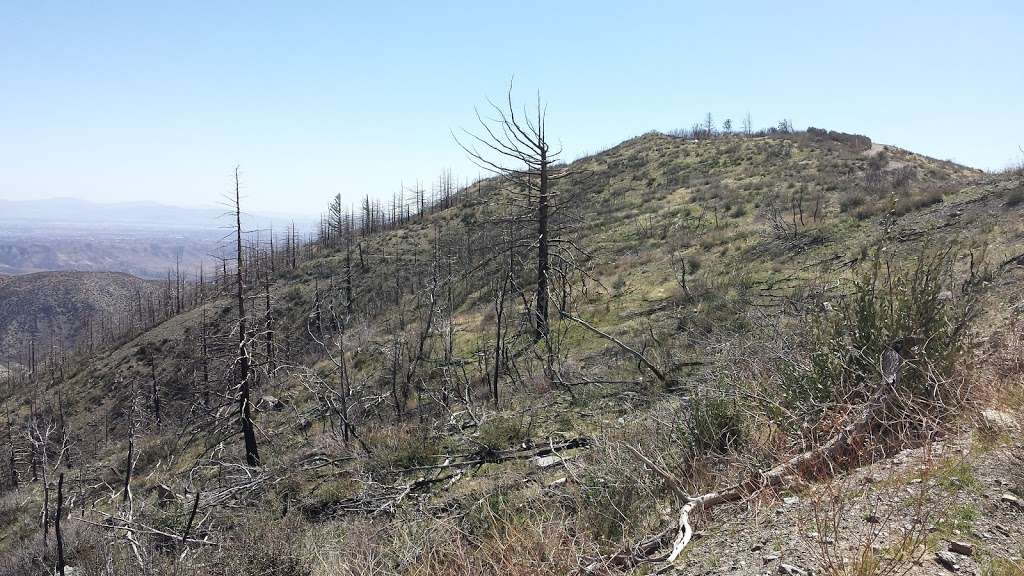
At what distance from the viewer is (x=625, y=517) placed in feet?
10.2

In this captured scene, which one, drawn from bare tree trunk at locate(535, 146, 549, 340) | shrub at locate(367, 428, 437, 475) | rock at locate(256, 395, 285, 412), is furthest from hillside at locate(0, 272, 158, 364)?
shrub at locate(367, 428, 437, 475)

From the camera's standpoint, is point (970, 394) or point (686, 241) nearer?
point (970, 394)

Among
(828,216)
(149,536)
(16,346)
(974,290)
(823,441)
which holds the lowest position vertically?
(16,346)

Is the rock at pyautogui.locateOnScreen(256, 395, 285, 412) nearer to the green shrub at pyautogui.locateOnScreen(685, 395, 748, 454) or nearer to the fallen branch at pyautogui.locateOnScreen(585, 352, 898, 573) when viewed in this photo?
the green shrub at pyautogui.locateOnScreen(685, 395, 748, 454)

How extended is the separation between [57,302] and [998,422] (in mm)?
173928

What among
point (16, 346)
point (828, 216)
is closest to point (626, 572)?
point (828, 216)

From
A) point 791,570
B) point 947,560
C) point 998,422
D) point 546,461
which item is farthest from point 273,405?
point 947,560

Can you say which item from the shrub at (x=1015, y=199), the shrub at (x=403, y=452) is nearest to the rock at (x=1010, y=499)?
the shrub at (x=403, y=452)

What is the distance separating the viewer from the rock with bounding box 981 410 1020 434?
277 centimetres

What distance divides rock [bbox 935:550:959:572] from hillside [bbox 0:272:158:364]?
14023 centimetres

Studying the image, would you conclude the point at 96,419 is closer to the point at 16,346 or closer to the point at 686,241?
the point at 686,241

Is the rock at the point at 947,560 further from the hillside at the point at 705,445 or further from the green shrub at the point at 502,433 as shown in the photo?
the green shrub at the point at 502,433

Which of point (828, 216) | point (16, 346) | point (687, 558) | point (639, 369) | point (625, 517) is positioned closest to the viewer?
point (687, 558)

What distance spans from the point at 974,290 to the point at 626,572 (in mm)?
3611
